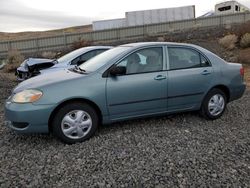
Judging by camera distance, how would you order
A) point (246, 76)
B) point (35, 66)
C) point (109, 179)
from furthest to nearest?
1. point (246, 76)
2. point (35, 66)
3. point (109, 179)

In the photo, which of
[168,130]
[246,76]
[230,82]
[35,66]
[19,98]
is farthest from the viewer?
[246,76]

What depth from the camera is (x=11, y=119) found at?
519 centimetres

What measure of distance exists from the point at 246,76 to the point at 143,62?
7.52m

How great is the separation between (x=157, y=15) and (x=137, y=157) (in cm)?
3354

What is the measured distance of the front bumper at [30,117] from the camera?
16.5ft

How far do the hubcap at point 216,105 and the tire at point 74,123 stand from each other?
232 centimetres

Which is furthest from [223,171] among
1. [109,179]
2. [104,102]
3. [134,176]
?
[104,102]

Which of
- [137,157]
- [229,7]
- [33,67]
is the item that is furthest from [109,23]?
[137,157]

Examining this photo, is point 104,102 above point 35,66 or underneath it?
underneath

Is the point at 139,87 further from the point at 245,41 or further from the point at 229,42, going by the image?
the point at 229,42

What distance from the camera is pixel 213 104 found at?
6.44 metres

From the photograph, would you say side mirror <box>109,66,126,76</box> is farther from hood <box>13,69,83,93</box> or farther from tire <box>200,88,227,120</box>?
tire <box>200,88,227,120</box>

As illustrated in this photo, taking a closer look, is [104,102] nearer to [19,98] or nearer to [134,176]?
[19,98]

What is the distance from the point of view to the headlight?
5.09m
